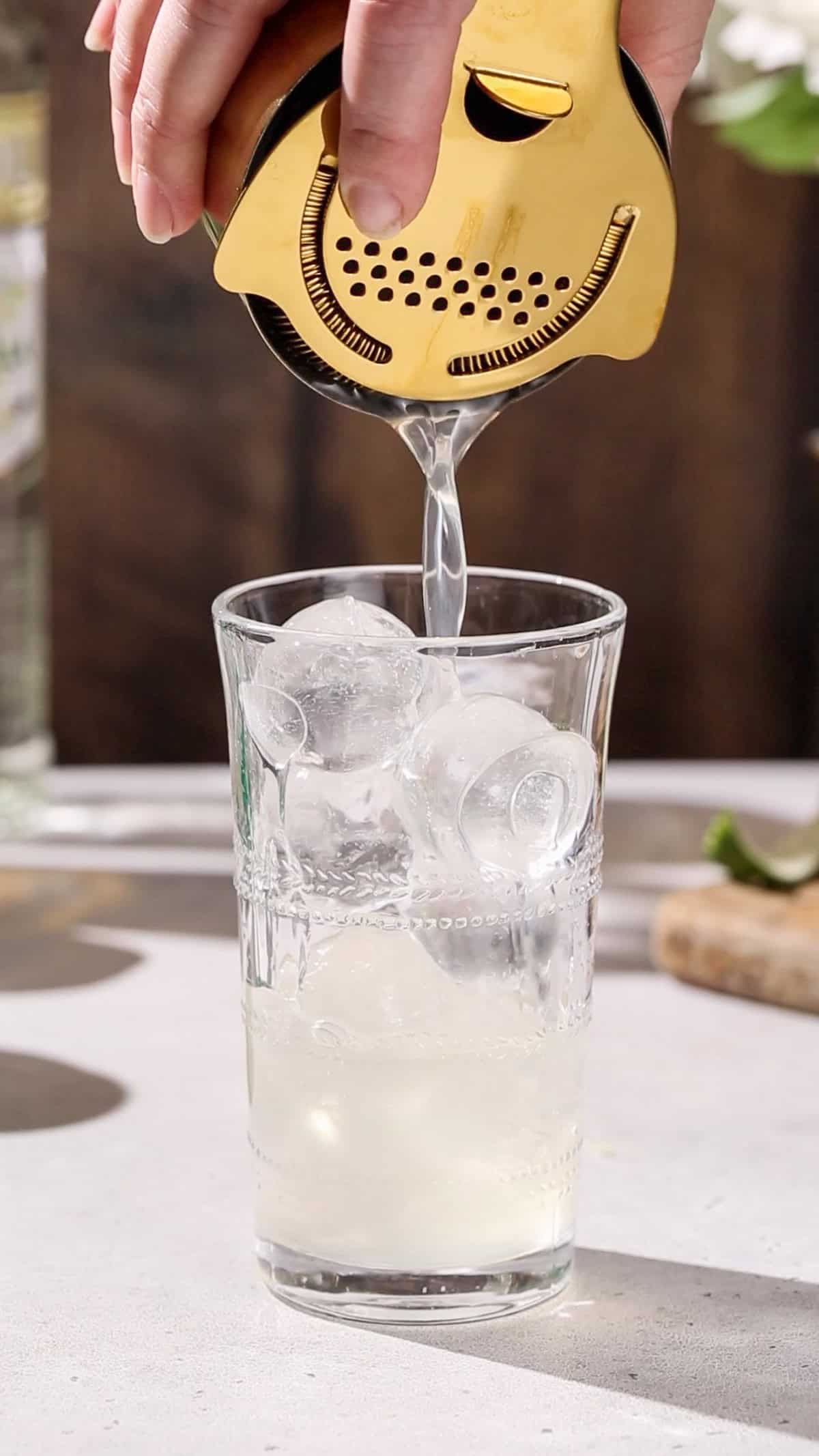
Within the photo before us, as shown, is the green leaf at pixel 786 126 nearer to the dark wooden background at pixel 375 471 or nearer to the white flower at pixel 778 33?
the white flower at pixel 778 33

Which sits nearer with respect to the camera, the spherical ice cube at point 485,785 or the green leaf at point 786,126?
the spherical ice cube at point 485,785

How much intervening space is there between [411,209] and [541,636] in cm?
13

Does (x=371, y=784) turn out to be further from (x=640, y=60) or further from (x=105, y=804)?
(x=105, y=804)

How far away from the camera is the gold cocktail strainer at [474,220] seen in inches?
21.5

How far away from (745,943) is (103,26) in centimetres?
47

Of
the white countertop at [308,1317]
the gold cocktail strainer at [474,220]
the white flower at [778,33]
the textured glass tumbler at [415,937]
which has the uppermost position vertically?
the white flower at [778,33]

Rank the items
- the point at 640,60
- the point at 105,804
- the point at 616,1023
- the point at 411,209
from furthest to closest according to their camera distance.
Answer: the point at 105,804
the point at 616,1023
the point at 640,60
the point at 411,209

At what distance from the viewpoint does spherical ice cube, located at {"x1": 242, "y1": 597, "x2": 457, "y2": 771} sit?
0.56 m

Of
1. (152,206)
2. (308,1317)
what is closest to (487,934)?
(308,1317)

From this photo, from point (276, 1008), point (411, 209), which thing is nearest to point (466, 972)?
point (276, 1008)

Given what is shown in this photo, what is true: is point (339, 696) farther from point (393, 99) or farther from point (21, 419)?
point (21, 419)

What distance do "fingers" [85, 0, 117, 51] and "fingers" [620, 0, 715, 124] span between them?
0.17m

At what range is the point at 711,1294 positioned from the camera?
2.04 feet

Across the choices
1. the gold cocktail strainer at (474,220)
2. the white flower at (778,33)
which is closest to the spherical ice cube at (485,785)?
the gold cocktail strainer at (474,220)
